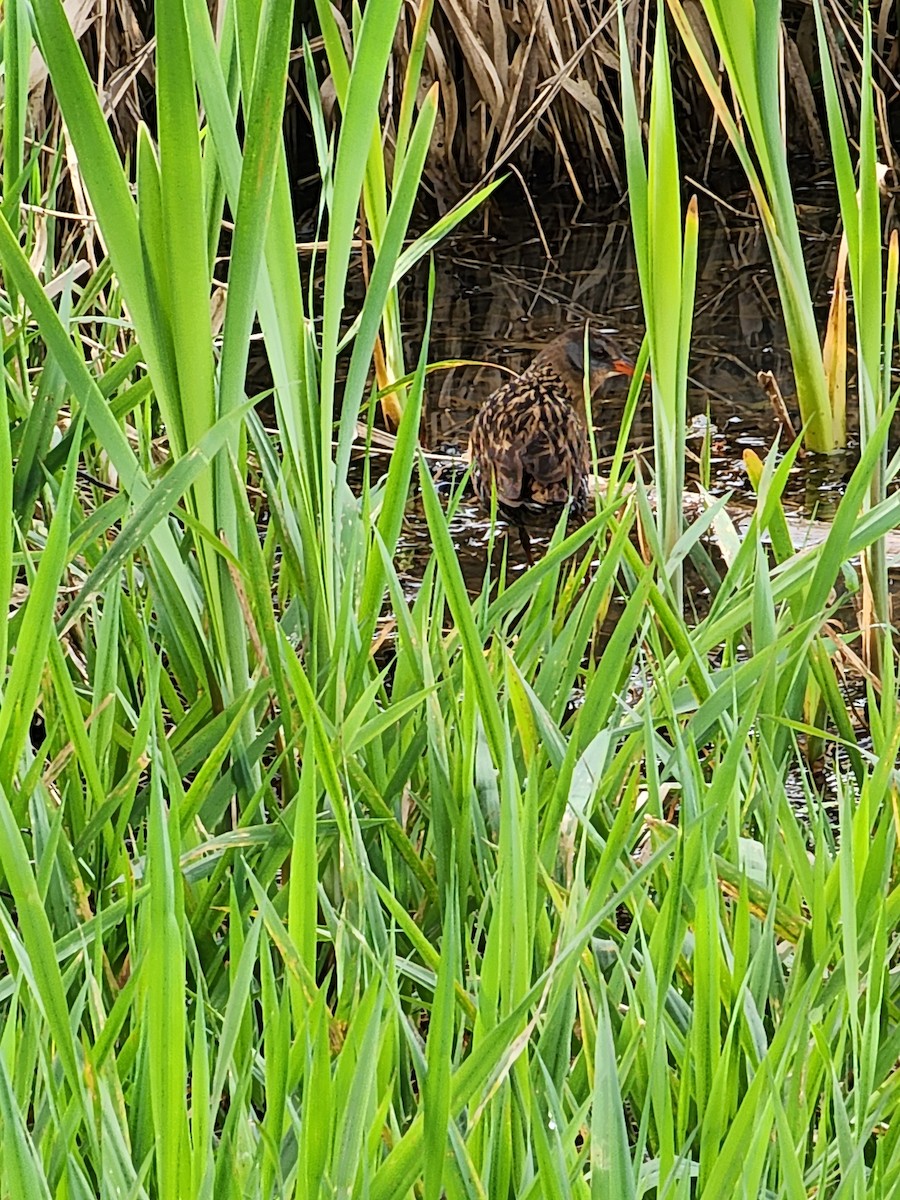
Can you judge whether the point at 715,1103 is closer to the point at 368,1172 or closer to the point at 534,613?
the point at 368,1172

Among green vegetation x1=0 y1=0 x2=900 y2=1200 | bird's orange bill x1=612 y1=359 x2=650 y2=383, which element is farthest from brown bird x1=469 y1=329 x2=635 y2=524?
green vegetation x1=0 y1=0 x2=900 y2=1200

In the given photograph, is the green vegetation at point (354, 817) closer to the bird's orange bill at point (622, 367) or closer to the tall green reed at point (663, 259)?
the tall green reed at point (663, 259)

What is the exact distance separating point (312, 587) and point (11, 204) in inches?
17.3

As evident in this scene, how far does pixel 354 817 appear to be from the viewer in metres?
1.14

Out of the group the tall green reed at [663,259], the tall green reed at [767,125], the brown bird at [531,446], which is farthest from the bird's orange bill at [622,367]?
the tall green reed at [663,259]

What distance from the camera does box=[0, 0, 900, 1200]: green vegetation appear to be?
0.90 metres

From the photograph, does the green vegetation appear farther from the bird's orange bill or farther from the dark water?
the bird's orange bill

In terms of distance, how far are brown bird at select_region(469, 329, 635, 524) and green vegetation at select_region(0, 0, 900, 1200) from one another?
46.7 inches

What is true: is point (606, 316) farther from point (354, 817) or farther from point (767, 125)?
point (354, 817)

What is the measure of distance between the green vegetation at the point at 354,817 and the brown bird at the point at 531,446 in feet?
3.89

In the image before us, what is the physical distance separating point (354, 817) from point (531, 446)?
1837 mm

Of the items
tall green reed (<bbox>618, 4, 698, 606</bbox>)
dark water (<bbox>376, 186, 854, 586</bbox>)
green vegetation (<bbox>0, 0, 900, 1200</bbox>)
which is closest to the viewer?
green vegetation (<bbox>0, 0, 900, 1200</bbox>)

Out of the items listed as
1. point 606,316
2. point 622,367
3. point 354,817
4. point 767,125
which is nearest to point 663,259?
point 767,125

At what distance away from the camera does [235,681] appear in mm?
1399
